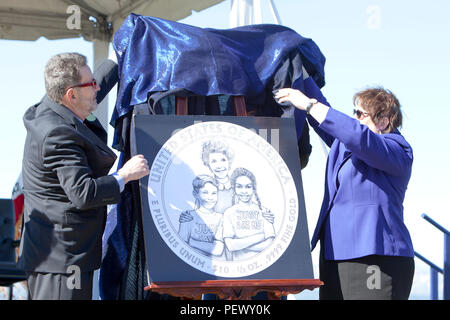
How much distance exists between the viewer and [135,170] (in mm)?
2912

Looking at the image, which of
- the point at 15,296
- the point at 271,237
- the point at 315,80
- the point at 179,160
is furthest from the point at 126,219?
the point at 15,296

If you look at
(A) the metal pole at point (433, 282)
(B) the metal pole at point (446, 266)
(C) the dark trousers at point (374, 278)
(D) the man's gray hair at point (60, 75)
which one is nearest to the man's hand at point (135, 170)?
(D) the man's gray hair at point (60, 75)

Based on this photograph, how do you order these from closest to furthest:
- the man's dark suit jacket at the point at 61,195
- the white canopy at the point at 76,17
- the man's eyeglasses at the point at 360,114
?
the man's dark suit jacket at the point at 61,195 → the man's eyeglasses at the point at 360,114 → the white canopy at the point at 76,17

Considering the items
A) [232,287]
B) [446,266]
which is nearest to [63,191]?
[232,287]

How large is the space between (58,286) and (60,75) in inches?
33.4

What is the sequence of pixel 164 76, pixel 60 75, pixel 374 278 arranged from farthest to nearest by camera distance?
pixel 164 76, pixel 374 278, pixel 60 75

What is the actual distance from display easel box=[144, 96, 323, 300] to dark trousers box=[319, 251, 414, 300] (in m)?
0.17

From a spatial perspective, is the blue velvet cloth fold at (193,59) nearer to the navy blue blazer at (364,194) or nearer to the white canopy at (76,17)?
the navy blue blazer at (364,194)

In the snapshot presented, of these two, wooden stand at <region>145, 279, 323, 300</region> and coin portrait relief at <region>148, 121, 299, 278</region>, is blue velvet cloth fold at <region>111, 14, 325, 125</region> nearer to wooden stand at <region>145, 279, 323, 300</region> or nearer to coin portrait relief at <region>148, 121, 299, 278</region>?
coin portrait relief at <region>148, 121, 299, 278</region>

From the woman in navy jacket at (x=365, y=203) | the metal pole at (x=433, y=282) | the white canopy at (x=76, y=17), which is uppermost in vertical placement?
the white canopy at (x=76, y=17)

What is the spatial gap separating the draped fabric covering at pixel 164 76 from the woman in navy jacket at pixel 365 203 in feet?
0.74

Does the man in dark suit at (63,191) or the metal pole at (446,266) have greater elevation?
the man in dark suit at (63,191)

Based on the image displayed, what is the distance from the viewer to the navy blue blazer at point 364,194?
9.99 feet

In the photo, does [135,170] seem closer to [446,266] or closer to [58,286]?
[58,286]
